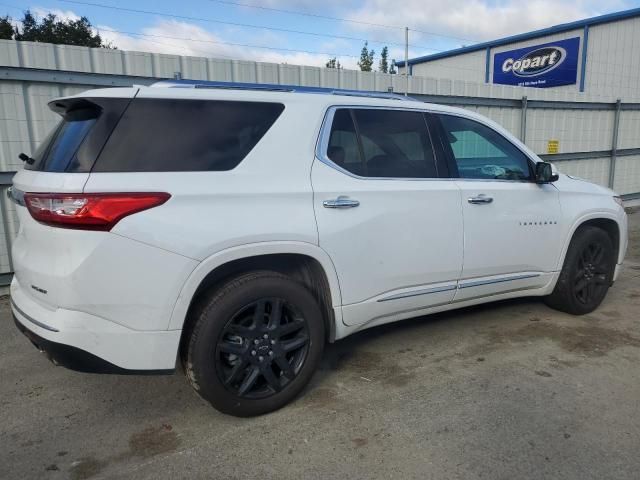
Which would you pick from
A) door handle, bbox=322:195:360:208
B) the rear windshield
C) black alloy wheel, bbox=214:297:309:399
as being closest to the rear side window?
the rear windshield

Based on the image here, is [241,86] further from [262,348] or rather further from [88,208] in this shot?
[262,348]

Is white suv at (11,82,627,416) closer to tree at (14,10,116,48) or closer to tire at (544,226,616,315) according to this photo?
tire at (544,226,616,315)

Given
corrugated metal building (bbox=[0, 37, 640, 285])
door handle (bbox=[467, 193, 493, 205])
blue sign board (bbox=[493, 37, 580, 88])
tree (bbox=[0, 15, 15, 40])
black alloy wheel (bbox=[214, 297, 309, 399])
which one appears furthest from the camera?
tree (bbox=[0, 15, 15, 40])

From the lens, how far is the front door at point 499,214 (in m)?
3.67

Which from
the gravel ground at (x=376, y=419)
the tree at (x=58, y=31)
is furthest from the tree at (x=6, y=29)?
the gravel ground at (x=376, y=419)

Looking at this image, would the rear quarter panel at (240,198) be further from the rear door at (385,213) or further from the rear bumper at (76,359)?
the rear bumper at (76,359)

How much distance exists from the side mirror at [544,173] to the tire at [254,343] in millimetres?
2249

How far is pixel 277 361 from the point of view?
2896mm

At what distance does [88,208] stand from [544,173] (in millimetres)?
3359

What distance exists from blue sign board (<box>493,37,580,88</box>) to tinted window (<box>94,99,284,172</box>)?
64.3ft

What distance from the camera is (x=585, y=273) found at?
177 inches

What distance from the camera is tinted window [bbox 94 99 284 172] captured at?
249cm

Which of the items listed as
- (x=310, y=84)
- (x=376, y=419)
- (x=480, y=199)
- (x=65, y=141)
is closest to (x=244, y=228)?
(x=65, y=141)

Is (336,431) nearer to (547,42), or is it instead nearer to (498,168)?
(498,168)
